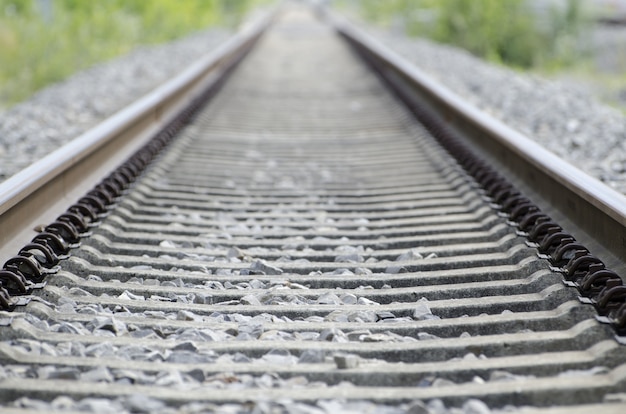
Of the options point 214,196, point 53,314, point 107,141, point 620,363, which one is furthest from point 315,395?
point 107,141

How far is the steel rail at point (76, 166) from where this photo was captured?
3.21 meters

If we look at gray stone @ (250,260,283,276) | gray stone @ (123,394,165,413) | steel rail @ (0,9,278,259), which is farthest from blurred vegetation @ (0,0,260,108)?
gray stone @ (123,394,165,413)

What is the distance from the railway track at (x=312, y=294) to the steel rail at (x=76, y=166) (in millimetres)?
44

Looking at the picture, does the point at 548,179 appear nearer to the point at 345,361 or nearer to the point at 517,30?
the point at 345,361

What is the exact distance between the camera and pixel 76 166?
4148 mm

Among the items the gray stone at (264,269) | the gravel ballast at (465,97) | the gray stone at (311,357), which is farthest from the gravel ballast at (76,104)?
the gray stone at (311,357)

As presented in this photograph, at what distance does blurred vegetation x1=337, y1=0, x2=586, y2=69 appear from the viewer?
48.5 feet

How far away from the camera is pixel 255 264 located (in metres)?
3.26

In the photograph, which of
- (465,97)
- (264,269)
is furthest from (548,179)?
(465,97)

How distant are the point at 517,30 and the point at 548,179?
11854 mm

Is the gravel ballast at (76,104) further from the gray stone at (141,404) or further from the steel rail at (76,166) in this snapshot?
the gray stone at (141,404)

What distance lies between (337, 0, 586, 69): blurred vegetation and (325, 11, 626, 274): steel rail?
28.1ft

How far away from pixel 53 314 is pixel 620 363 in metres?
1.53

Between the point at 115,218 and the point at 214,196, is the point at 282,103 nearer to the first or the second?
the point at 214,196
